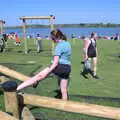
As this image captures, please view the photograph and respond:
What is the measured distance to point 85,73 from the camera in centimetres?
1703

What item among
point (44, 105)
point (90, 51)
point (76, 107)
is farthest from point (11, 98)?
point (90, 51)

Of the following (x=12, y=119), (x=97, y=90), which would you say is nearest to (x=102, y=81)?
(x=97, y=90)

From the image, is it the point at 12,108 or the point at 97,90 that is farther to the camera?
the point at 97,90

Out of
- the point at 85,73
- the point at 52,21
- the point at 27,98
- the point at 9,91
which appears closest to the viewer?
the point at 9,91

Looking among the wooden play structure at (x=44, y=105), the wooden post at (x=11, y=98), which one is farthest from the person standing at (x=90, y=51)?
the wooden post at (x=11, y=98)

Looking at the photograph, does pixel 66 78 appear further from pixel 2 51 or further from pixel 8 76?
pixel 2 51

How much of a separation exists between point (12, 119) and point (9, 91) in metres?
0.57

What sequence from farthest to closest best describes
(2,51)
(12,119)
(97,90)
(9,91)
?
(2,51), (97,90), (9,91), (12,119)

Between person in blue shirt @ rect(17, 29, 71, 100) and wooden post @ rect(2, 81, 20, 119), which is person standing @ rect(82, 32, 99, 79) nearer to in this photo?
person in blue shirt @ rect(17, 29, 71, 100)

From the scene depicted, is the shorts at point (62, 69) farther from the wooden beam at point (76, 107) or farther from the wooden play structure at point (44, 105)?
the wooden beam at point (76, 107)

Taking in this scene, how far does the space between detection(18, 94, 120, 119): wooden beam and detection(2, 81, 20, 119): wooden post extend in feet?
0.88

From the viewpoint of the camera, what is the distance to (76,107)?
→ 6.23 metres

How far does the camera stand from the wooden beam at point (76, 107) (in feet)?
19.8

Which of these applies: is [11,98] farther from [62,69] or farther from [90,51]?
[90,51]
